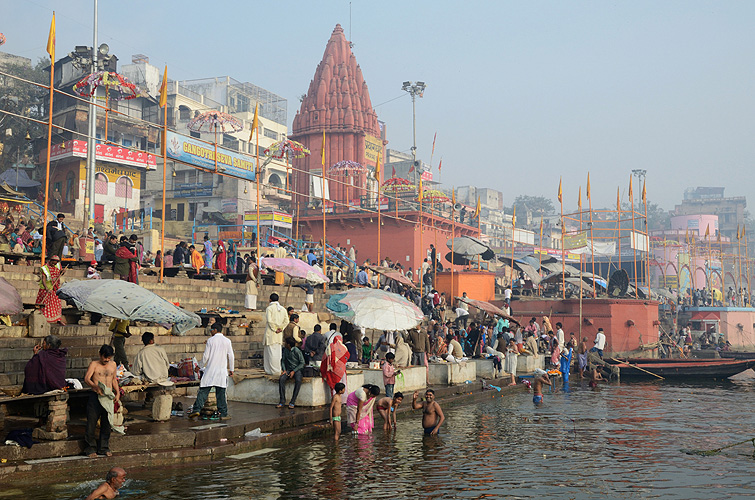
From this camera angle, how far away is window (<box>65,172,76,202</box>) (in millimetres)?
36625

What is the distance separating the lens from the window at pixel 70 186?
120 feet

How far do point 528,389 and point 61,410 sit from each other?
45.4 feet

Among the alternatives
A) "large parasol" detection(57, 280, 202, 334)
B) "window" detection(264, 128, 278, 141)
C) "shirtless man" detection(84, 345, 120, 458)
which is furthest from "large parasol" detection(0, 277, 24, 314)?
"window" detection(264, 128, 278, 141)

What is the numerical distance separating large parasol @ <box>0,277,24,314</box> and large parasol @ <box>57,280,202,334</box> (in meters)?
0.69

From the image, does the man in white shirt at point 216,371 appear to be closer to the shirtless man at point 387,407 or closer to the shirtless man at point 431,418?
the shirtless man at point 387,407

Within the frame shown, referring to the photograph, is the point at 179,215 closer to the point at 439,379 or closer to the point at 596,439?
the point at 439,379

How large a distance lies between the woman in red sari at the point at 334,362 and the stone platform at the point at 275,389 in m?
0.23

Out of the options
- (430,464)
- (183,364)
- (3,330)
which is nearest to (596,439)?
(430,464)

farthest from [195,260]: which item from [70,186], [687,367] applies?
[70,186]

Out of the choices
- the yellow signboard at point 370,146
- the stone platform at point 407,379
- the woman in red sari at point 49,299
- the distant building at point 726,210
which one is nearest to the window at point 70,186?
the yellow signboard at point 370,146

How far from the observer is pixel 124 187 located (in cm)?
3828

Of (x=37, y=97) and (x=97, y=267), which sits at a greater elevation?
(x=37, y=97)

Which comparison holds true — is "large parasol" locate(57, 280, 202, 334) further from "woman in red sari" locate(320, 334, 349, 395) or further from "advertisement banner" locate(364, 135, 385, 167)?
"advertisement banner" locate(364, 135, 385, 167)

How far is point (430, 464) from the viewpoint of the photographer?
9305 millimetres
